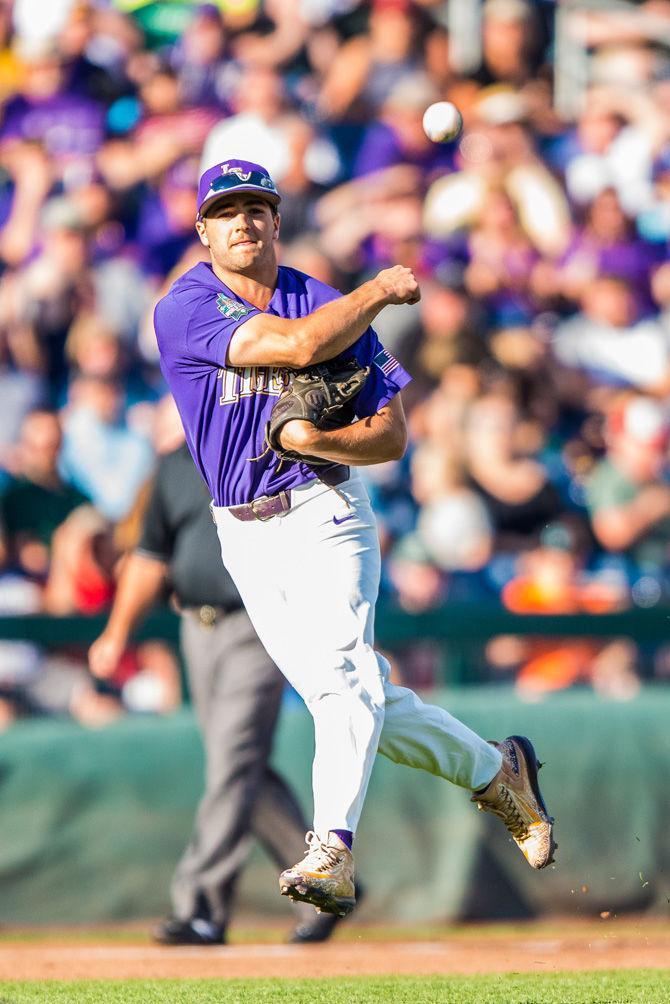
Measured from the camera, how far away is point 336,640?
13.6ft

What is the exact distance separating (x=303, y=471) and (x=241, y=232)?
0.69 m

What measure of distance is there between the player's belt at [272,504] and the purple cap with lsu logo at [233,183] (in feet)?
2.65

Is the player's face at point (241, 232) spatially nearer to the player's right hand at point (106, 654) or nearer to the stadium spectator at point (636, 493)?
the player's right hand at point (106, 654)

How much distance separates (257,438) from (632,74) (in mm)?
6935

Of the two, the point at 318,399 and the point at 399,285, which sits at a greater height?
the point at 399,285

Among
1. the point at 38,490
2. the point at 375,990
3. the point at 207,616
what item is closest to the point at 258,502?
the point at 375,990

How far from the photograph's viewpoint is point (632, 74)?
10.2 metres

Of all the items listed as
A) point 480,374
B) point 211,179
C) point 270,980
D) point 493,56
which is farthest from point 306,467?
point 493,56

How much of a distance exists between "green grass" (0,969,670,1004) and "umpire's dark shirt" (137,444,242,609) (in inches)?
62.3

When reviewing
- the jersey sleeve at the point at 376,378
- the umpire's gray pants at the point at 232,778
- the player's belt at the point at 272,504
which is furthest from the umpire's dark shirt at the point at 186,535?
the jersey sleeve at the point at 376,378

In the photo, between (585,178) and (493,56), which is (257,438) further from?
(493,56)

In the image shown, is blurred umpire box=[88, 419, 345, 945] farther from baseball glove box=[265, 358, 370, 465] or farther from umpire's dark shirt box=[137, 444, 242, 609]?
baseball glove box=[265, 358, 370, 465]

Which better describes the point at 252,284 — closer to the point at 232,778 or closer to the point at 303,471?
the point at 303,471

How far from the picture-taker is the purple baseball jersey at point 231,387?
4.22m
